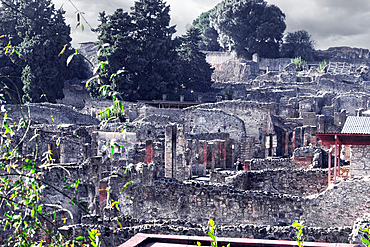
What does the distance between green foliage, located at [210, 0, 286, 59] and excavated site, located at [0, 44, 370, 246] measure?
107ft

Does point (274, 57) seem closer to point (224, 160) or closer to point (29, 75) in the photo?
point (29, 75)

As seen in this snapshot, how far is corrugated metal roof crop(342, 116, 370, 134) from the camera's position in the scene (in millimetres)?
15820

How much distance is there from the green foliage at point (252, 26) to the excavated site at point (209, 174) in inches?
1285

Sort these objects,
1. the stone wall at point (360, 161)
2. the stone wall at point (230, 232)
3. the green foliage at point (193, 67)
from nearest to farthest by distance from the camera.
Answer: the stone wall at point (230, 232), the stone wall at point (360, 161), the green foliage at point (193, 67)

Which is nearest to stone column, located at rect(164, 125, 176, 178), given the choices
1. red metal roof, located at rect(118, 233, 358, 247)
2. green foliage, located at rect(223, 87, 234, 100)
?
red metal roof, located at rect(118, 233, 358, 247)

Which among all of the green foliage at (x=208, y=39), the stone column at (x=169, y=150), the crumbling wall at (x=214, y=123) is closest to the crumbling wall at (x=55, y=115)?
the crumbling wall at (x=214, y=123)

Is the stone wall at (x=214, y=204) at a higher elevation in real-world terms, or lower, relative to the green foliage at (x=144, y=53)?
lower

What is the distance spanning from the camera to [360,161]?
16.1 m

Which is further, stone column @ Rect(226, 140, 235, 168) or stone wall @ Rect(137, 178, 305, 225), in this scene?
stone column @ Rect(226, 140, 235, 168)

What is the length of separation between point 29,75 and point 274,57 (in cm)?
4250

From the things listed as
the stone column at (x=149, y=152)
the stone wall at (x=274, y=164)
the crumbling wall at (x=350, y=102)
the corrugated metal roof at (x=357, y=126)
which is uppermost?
the crumbling wall at (x=350, y=102)

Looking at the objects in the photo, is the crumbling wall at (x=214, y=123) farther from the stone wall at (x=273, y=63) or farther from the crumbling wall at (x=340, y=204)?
the stone wall at (x=273, y=63)

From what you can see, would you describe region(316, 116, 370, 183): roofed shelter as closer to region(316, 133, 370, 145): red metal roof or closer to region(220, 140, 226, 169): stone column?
region(316, 133, 370, 145): red metal roof

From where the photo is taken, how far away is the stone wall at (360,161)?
16.0 m
